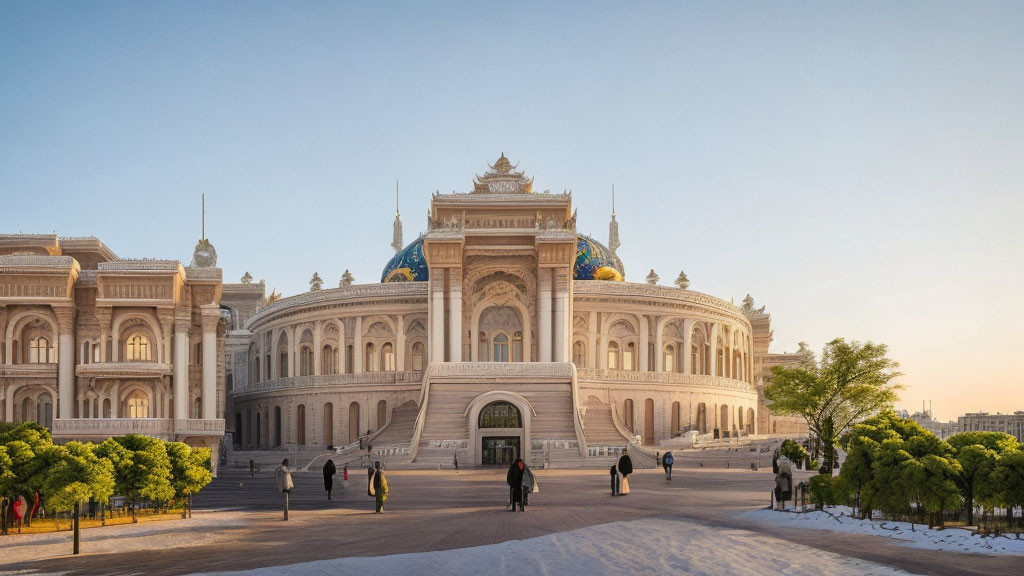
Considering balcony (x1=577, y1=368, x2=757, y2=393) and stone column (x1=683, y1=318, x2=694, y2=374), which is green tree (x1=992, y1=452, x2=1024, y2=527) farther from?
stone column (x1=683, y1=318, x2=694, y2=374)

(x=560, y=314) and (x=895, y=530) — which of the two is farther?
(x=560, y=314)

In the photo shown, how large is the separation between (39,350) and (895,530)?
4325 centimetres

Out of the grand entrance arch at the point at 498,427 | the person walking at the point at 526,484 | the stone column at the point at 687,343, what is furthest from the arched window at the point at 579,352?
the person walking at the point at 526,484

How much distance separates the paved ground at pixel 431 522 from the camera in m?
18.2

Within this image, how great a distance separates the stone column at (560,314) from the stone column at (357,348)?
58.3 feet

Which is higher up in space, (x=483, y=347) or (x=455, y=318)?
(x=455, y=318)

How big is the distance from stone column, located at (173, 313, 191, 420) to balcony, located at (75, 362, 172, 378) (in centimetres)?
52

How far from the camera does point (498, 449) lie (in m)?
50.8

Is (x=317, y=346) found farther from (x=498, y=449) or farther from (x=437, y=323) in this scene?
(x=498, y=449)

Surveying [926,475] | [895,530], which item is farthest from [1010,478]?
[895,530]

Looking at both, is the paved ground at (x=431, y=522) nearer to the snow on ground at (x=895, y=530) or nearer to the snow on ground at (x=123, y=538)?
the snow on ground at (x=123, y=538)

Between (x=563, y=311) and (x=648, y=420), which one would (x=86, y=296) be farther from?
(x=648, y=420)

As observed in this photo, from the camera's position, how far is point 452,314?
196 ft

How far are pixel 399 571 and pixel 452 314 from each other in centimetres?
4276
